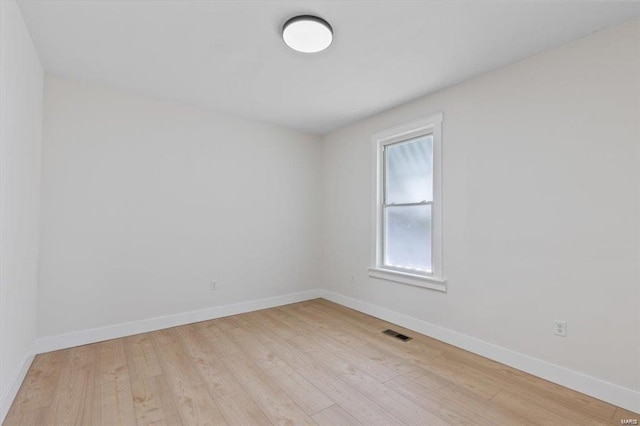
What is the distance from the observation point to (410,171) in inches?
142

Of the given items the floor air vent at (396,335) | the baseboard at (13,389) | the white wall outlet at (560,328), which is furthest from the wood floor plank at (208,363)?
the white wall outlet at (560,328)

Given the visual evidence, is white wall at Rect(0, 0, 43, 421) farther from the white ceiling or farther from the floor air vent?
the floor air vent

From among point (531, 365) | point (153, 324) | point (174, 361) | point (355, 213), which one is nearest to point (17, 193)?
point (174, 361)

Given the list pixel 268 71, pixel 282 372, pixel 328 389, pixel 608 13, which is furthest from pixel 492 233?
pixel 268 71

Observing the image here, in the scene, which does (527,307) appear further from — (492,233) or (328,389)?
(328,389)

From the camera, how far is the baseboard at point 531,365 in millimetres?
2033

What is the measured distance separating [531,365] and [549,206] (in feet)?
4.40

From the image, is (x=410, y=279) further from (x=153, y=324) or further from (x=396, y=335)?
(x=153, y=324)

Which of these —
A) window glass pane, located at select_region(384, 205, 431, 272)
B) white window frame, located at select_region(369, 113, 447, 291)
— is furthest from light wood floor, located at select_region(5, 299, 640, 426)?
window glass pane, located at select_region(384, 205, 431, 272)

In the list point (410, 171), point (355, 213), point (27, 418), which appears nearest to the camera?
point (27, 418)

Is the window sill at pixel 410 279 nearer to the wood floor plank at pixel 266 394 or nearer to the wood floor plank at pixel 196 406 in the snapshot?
the wood floor plank at pixel 266 394

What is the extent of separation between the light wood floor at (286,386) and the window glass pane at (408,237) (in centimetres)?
86

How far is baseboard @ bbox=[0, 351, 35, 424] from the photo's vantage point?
73.3 inches

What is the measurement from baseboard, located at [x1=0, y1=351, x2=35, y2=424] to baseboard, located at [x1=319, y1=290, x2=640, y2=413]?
341cm
